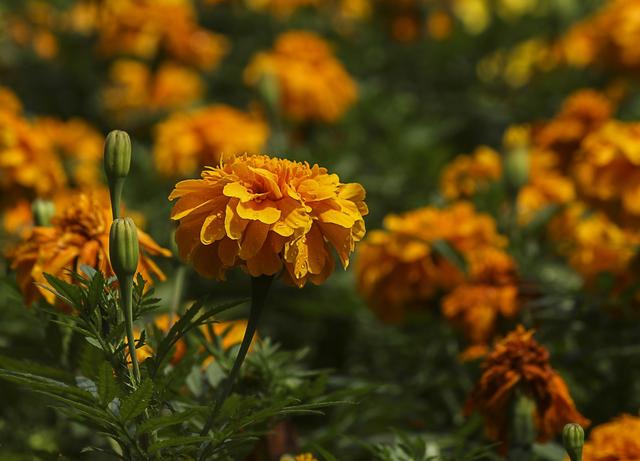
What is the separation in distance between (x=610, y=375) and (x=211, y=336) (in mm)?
677

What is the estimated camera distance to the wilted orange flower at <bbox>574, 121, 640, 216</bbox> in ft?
5.96

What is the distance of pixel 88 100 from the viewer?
3.23 meters

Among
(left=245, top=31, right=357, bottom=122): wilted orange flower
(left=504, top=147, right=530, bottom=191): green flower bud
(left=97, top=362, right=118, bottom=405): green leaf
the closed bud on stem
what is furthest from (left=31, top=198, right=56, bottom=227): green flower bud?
(left=245, top=31, right=357, bottom=122): wilted orange flower

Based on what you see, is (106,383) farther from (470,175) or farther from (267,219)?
(470,175)

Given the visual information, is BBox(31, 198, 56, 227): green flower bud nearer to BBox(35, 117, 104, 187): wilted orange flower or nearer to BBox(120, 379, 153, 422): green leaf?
BBox(120, 379, 153, 422): green leaf

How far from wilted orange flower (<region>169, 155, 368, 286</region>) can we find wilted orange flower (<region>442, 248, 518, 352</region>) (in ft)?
1.99

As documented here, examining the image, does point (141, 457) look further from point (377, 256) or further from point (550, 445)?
point (377, 256)

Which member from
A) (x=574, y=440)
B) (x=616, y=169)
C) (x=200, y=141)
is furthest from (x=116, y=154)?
(x=200, y=141)

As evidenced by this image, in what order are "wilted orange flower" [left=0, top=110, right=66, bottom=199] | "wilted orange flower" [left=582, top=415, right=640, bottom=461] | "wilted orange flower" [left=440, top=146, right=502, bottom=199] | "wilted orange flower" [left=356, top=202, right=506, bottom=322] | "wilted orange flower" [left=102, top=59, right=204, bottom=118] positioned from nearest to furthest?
"wilted orange flower" [left=582, top=415, right=640, bottom=461] < "wilted orange flower" [left=356, top=202, right=506, bottom=322] < "wilted orange flower" [left=0, top=110, right=66, bottom=199] < "wilted orange flower" [left=440, top=146, right=502, bottom=199] < "wilted orange flower" [left=102, top=59, right=204, bottom=118]

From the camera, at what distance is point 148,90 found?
3092 mm

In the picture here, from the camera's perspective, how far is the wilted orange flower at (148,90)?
10.0 feet

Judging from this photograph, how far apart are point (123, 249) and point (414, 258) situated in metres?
0.87

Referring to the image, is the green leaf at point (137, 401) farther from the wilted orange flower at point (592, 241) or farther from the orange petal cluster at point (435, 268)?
the wilted orange flower at point (592, 241)

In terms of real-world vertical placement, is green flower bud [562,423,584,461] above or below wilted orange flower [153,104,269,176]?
below
